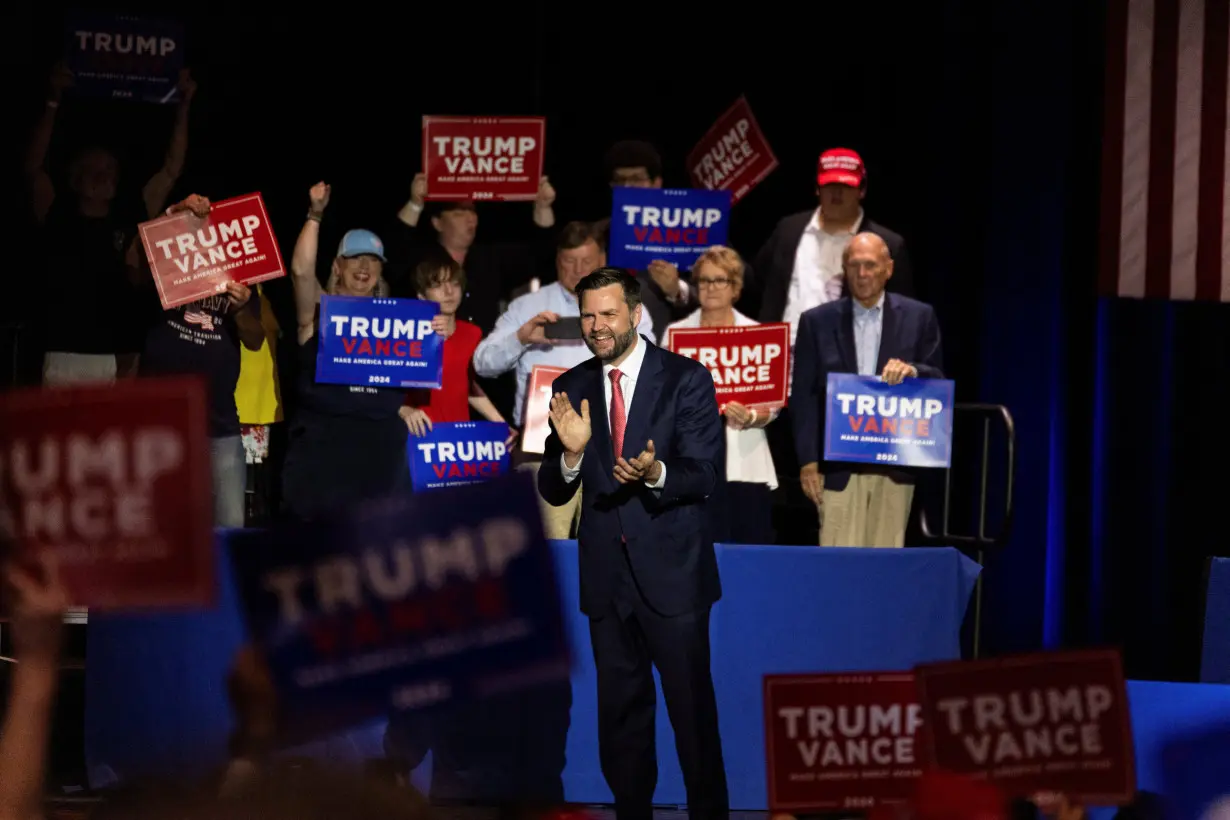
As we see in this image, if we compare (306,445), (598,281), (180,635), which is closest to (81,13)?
(306,445)

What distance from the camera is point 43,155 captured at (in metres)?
7.12

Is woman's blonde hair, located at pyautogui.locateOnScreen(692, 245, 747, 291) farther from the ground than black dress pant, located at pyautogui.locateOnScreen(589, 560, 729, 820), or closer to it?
farther from the ground

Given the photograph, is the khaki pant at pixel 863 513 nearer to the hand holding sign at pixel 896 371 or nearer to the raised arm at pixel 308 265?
the hand holding sign at pixel 896 371

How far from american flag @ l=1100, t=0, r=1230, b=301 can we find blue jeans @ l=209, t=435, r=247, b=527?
4.07m

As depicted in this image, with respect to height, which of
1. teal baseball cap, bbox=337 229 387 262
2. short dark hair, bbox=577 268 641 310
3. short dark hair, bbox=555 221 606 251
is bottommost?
short dark hair, bbox=577 268 641 310

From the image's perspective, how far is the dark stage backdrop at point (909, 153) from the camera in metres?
8.12

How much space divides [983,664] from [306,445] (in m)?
4.14

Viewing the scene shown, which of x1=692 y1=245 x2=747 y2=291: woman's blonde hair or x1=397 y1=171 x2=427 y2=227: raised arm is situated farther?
x1=397 y1=171 x2=427 y2=227: raised arm

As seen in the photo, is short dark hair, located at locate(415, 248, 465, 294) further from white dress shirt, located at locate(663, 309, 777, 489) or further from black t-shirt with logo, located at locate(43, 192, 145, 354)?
black t-shirt with logo, located at locate(43, 192, 145, 354)

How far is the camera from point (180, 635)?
18.8 feet

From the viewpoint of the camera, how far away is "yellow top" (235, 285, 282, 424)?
275 inches

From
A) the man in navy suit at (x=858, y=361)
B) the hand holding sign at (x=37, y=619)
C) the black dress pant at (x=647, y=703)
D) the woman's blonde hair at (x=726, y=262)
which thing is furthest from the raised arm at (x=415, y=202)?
the hand holding sign at (x=37, y=619)

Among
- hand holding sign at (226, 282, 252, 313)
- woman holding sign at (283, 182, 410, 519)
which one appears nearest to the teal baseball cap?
woman holding sign at (283, 182, 410, 519)

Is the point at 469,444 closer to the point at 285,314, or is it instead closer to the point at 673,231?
the point at 673,231
